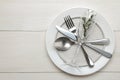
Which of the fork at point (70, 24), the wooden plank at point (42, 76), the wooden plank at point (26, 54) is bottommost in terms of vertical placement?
the wooden plank at point (42, 76)

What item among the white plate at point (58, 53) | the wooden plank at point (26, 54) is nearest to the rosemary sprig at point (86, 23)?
the white plate at point (58, 53)

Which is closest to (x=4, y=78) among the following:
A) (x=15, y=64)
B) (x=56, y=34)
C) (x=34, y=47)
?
(x=15, y=64)

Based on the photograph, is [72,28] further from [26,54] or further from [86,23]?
[26,54]

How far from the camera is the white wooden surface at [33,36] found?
114 cm

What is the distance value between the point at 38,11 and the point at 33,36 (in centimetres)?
12

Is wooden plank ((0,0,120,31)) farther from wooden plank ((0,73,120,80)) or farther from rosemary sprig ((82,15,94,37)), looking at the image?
wooden plank ((0,73,120,80))

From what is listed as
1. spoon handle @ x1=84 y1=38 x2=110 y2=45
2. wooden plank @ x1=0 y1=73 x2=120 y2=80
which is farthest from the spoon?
wooden plank @ x1=0 y1=73 x2=120 y2=80

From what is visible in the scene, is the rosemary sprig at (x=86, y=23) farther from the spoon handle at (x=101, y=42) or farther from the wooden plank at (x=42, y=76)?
the wooden plank at (x=42, y=76)

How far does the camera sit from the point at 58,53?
113 cm

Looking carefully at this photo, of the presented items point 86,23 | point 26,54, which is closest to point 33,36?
point 26,54

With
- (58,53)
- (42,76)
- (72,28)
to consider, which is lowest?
(42,76)

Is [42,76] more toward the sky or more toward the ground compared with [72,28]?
more toward the ground

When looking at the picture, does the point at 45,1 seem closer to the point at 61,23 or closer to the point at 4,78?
the point at 61,23

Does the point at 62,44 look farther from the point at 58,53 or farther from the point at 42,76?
the point at 42,76
